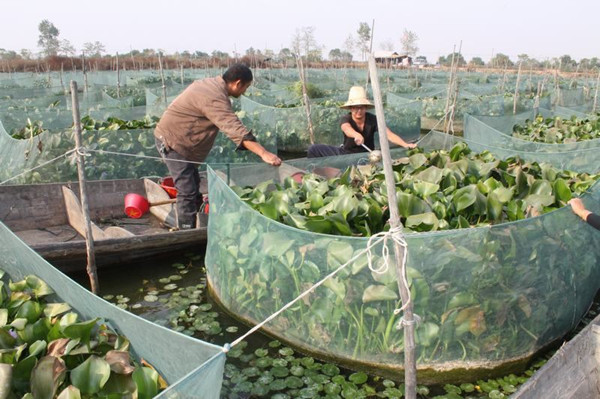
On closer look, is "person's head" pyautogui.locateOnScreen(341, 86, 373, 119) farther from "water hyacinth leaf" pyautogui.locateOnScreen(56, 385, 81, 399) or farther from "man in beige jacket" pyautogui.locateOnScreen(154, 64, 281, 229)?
"water hyacinth leaf" pyautogui.locateOnScreen(56, 385, 81, 399)

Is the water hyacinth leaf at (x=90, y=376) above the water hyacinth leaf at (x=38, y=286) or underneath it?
underneath

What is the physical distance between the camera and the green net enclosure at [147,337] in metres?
1.48

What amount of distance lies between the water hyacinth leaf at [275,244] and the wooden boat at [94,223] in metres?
1.35

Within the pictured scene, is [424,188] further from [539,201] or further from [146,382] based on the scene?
[146,382]

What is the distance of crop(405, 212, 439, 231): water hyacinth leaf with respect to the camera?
2838 mm

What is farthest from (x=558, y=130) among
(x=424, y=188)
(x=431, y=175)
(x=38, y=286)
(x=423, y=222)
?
(x=38, y=286)

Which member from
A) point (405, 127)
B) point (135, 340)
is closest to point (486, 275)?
point (135, 340)

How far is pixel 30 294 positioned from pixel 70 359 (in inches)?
27.0

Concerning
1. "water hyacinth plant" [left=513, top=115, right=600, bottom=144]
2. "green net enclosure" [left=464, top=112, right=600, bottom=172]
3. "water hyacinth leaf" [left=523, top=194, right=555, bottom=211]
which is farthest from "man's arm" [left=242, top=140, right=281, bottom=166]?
"water hyacinth plant" [left=513, top=115, right=600, bottom=144]

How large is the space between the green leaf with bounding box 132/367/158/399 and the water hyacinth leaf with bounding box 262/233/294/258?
105cm

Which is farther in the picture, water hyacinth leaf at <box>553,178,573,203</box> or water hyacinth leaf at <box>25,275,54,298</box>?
water hyacinth leaf at <box>553,178,573,203</box>

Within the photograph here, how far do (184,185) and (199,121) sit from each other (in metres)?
0.52

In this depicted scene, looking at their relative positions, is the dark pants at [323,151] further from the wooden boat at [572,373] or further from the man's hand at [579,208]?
the wooden boat at [572,373]

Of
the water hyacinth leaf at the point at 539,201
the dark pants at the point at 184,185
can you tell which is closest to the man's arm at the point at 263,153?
the dark pants at the point at 184,185
